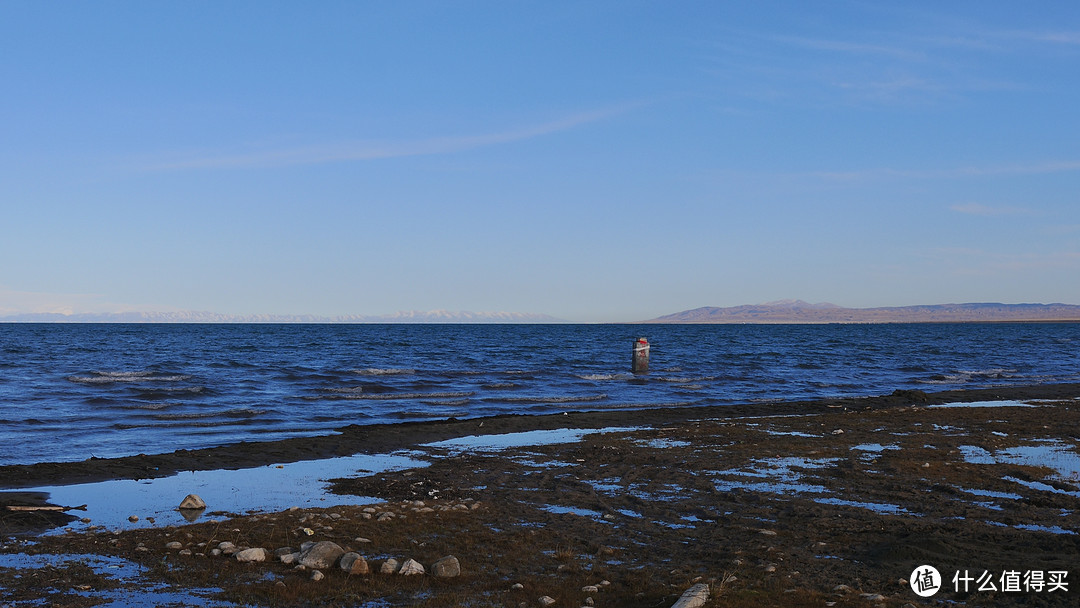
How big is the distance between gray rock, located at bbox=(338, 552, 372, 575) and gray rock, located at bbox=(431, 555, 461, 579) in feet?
2.04

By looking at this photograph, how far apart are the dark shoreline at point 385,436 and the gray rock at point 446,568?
26.0ft

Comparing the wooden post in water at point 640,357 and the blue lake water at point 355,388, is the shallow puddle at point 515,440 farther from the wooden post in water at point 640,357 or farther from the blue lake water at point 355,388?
the wooden post in water at point 640,357

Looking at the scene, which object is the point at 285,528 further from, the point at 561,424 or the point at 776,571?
the point at 561,424

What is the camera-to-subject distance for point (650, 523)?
10023mm

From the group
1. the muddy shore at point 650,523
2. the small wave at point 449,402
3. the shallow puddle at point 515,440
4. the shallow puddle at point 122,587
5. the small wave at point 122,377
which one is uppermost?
the shallow puddle at point 122,587

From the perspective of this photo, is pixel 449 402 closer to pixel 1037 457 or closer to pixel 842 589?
pixel 1037 457

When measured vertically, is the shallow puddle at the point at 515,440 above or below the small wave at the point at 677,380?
above

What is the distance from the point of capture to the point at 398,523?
9891mm

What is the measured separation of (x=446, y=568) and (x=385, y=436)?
1124 cm

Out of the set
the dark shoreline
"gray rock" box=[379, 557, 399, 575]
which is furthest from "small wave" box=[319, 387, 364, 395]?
"gray rock" box=[379, 557, 399, 575]

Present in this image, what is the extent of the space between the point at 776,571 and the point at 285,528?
17.2 ft

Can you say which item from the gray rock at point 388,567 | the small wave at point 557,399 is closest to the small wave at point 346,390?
the small wave at point 557,399

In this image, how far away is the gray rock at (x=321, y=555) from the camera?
26.0 ft

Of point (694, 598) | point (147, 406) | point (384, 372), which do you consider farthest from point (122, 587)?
point (384, 372)
